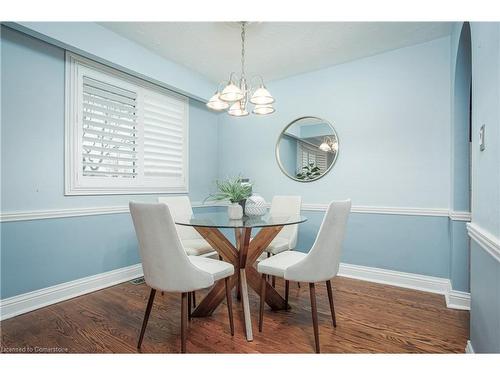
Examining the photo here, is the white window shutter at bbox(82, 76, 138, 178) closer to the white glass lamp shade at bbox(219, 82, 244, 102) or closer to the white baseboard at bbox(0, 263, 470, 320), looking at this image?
the white baseboard at bbox(0, 263, 470, 320)

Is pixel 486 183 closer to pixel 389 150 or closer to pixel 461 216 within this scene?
pixel 461 216

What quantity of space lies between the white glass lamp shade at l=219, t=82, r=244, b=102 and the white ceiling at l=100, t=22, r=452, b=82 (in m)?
0.80

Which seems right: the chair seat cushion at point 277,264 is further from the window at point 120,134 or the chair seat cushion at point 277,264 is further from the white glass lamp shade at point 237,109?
the window at point 120,134

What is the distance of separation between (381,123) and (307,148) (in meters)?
0.91

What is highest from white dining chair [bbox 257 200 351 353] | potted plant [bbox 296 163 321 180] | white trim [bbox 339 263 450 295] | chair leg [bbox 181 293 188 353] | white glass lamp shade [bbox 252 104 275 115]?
white glass lamp shade [bbox 252 104 275 115]

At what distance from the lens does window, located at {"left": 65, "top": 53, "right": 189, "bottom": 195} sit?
8.45ft

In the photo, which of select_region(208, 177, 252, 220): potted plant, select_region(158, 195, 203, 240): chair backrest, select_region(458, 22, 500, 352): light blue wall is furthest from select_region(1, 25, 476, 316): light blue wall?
select_region(208, 177, 252, 220): potted plant

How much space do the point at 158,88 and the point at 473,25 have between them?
308 cm

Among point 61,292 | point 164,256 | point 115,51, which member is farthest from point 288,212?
point 115,51

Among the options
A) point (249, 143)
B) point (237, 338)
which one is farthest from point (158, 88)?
point (237, 338)

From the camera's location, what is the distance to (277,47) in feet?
9.48

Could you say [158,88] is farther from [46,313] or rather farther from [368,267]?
[368,267]

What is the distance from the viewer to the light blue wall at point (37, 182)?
214cm

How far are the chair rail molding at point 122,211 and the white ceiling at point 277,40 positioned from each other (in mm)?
1745
